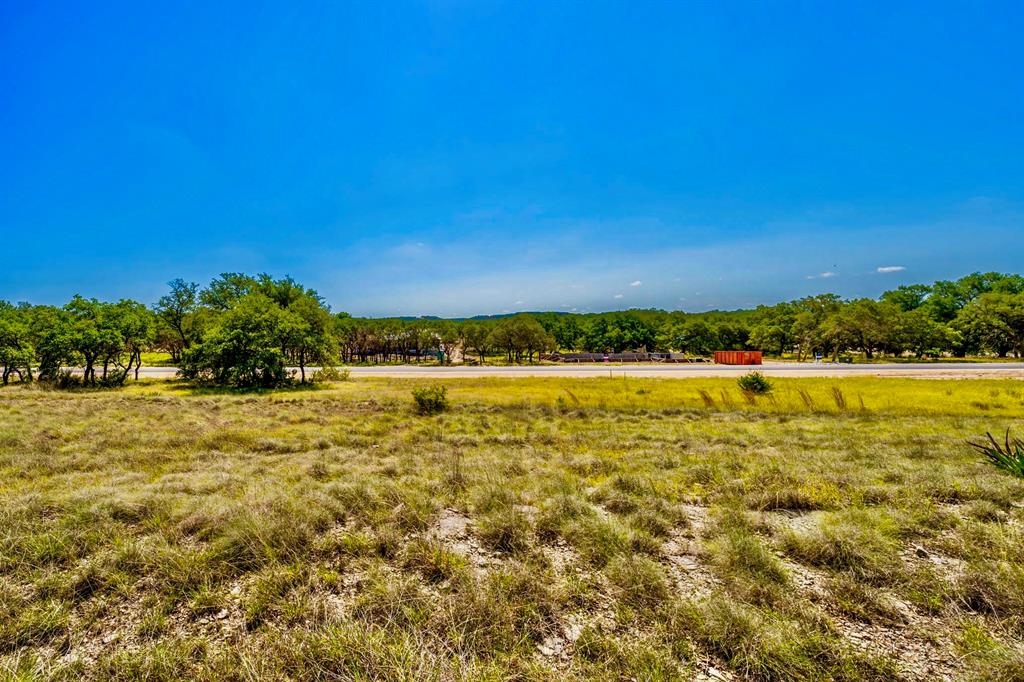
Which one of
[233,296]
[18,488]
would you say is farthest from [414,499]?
[233,296]

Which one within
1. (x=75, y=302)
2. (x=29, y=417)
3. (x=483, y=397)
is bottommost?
(x=483, y=397)

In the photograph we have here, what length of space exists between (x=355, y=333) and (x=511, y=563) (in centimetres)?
6897

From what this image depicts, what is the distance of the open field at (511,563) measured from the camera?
3.22 metres

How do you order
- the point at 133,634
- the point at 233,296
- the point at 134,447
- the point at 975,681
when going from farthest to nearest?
the point at 233,296, the point at 134,447, the point at 133,634, the point at 975,681

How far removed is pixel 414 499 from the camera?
256 inches

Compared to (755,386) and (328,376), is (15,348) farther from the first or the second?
(755,386)

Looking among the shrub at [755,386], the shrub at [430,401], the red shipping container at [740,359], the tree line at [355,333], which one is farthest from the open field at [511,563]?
the red shipping container at [740,359]

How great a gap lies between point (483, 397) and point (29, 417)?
19.3 m

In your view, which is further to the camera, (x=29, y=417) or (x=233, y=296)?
(x=233, y=296)

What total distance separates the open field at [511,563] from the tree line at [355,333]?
2173cm

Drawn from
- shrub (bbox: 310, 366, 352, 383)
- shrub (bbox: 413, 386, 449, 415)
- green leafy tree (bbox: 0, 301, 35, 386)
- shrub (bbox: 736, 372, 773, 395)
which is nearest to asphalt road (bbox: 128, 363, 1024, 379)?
shrub (bbox: 310, 366, 352, 383)

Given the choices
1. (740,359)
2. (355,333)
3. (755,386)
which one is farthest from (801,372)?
(355,333)

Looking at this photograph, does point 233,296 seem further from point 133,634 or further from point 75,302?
point 133,634

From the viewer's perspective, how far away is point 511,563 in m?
4.68
